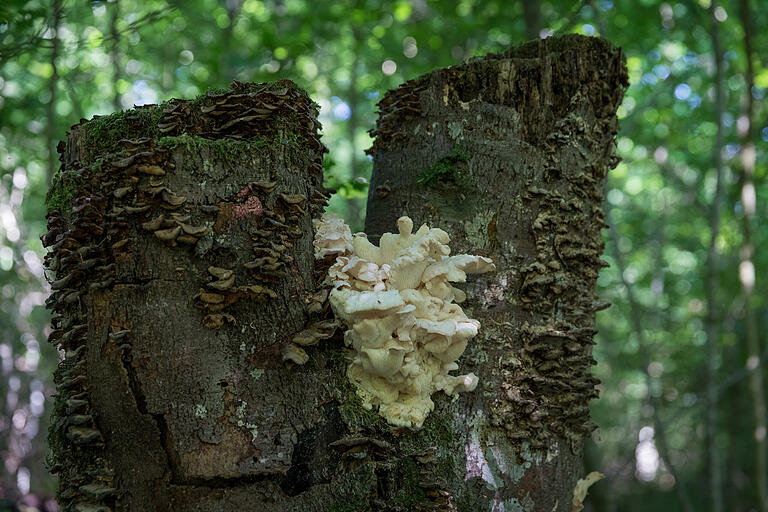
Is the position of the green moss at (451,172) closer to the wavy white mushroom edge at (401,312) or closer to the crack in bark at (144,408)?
the wavy white mushroom edge at (401,312)

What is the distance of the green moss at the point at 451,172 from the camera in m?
2.68

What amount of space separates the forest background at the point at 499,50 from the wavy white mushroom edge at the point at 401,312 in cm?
167

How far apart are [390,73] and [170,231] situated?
1070cm

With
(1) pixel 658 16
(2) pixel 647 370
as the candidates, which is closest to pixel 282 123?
(2) pixel 647 370

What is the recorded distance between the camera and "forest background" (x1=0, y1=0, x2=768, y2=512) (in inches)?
269

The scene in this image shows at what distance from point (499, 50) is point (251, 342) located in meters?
4.25

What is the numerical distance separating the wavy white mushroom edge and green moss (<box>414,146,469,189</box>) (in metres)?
0.32

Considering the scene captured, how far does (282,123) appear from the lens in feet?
7.38

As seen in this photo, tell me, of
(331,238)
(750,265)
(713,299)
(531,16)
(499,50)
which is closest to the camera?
(331,238)

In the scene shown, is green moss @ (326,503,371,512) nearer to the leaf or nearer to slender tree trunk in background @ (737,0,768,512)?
the leaf

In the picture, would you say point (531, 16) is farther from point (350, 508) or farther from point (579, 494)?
point (350, 508)

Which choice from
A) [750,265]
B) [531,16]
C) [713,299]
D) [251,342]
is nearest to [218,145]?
[251,342]

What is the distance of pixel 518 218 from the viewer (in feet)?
8.68

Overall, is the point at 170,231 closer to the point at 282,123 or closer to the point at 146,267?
the point at 146,267
